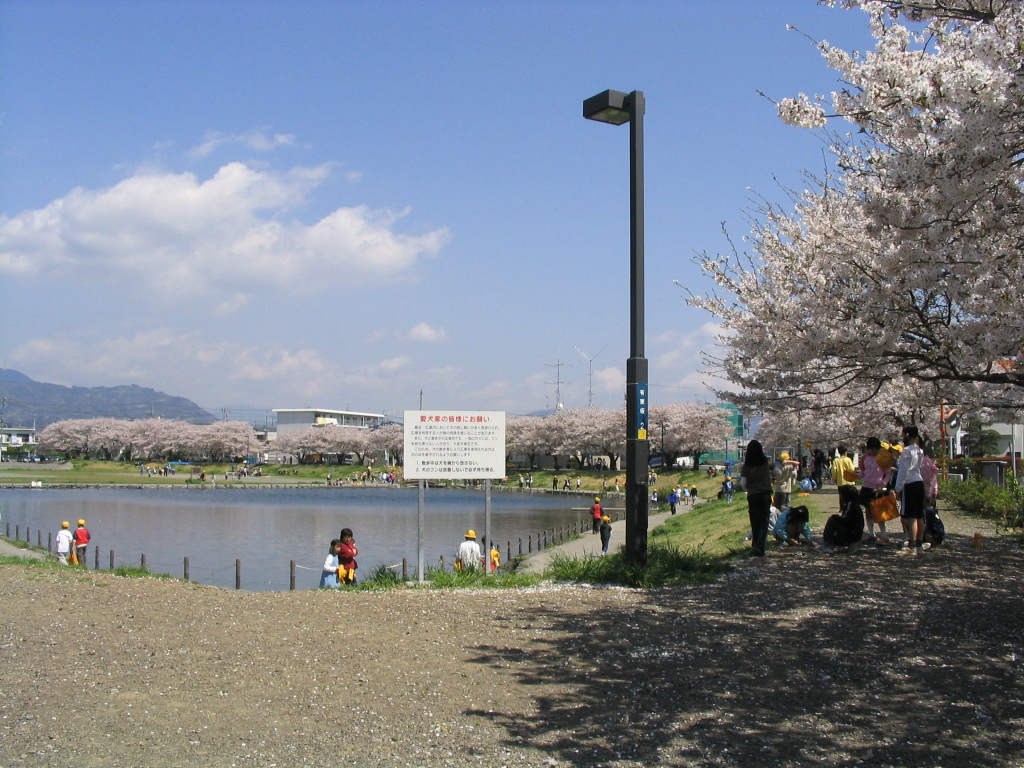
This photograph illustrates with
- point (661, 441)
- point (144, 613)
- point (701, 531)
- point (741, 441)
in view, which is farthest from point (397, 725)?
point (661, 441)

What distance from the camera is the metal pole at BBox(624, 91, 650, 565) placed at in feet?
29.3

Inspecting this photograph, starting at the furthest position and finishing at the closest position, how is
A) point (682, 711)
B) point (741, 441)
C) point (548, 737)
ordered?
1. point (741, 441)
2. point (682, 711)
3. point (548, 737)

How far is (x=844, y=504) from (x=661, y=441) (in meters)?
67.5

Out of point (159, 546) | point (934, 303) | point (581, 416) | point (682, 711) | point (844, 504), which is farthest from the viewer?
point (581, 416)

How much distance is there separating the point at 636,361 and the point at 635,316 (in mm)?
498

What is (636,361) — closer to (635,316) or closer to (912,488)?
(635,316)

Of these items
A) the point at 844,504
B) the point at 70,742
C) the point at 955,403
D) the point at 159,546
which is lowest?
the point at 159,546

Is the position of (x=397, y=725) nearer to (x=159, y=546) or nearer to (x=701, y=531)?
(x=701, y=531)

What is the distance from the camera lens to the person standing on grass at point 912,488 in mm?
9586

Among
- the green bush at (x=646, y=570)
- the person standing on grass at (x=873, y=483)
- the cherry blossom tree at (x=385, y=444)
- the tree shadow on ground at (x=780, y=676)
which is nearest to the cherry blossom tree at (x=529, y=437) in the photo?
the cherry blossom tree at (x=385, y=444)

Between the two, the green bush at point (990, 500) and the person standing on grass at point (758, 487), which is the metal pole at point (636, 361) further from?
the green bush at point (990, 500)

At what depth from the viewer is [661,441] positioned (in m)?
77.6

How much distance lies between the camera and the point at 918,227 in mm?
6703

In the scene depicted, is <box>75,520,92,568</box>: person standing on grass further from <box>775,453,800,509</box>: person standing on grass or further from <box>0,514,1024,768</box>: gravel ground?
<box>775,453,800,509</box>: person standing on grass
